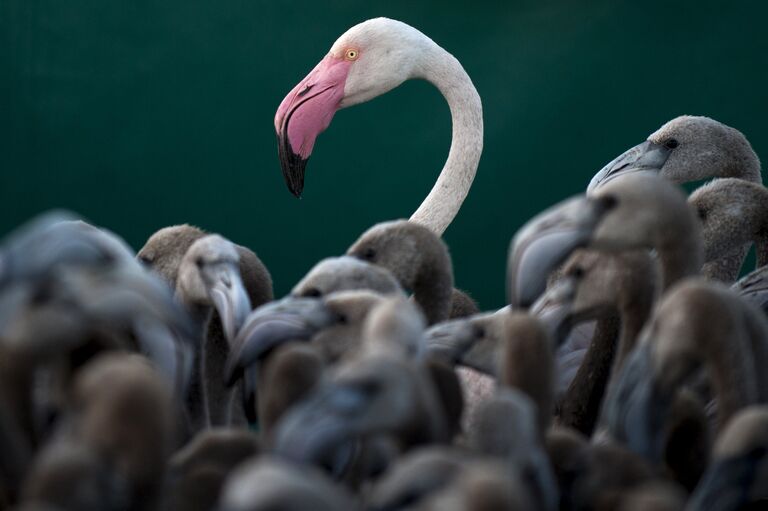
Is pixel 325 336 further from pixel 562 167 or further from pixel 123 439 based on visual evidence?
pixel 562 167

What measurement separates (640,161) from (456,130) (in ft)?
1.32

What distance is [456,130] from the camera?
265cm

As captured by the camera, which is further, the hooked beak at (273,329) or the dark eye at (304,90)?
the dark eye at (304,90)

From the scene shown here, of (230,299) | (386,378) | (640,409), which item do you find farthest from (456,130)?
(386,378)

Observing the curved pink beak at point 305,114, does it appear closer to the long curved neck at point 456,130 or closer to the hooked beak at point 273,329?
the long curved neck at point 456,130

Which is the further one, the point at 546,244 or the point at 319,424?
the point at 546,244

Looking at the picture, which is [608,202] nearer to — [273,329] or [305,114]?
[273,329]

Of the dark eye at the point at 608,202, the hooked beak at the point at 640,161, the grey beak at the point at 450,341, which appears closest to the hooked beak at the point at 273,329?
the grey beak at the point at 450,341

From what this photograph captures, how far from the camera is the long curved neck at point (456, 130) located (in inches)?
103

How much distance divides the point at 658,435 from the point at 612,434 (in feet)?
0.16

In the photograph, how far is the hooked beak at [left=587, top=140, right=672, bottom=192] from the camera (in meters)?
2.34

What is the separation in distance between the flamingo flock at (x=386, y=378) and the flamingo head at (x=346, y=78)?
0.53 meters

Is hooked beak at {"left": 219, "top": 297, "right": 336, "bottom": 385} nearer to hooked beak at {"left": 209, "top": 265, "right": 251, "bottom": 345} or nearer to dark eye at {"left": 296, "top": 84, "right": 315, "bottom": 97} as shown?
hooked beak at {"left": 209, "top": 265, "right": 251, "bottom": 345}

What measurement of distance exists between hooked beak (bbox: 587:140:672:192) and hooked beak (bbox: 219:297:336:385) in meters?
0.96
